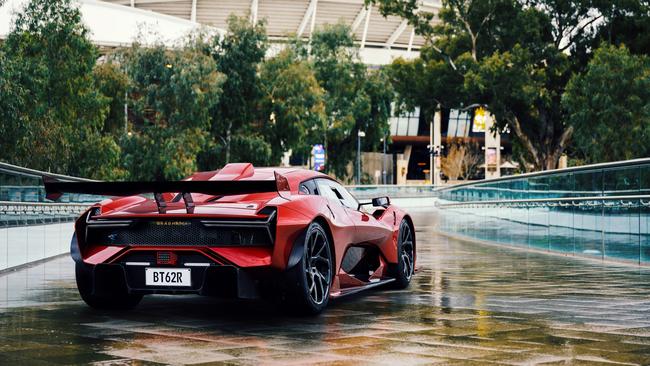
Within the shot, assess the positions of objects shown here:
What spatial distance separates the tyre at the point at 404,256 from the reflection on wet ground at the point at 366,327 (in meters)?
0.16

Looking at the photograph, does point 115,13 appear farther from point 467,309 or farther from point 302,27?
point 467,309

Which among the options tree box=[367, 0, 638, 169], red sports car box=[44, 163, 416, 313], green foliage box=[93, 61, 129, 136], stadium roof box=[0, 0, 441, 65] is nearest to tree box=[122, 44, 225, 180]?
green foliage box=[93, 61, 129, 136]

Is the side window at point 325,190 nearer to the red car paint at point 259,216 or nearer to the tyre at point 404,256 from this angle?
the red car paint at point 259,216

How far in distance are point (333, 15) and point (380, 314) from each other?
370ft

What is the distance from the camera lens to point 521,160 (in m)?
83.8

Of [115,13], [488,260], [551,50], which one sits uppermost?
[115,13]

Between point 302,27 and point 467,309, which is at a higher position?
point 302,27

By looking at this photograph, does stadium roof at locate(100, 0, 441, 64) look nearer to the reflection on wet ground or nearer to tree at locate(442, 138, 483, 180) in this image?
tree at locate(442, 138, 483, 180)

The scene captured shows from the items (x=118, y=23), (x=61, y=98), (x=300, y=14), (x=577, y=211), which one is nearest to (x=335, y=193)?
(x=577, y=211)

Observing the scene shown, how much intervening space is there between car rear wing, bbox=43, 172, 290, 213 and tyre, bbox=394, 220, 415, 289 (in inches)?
101

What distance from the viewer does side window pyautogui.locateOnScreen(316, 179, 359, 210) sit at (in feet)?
29.9

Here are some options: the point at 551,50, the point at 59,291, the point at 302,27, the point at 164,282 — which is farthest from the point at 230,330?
the point at 302,27

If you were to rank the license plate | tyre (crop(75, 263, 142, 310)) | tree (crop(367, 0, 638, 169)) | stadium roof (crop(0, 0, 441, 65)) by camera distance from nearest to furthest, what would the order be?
the license plate < tyre (crop(75, 263, 142, 310)) < tree (crop(367, 0, 638, 169)) < stadium roof (crop(0, 0, 441, 65))

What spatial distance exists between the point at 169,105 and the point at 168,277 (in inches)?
1812
